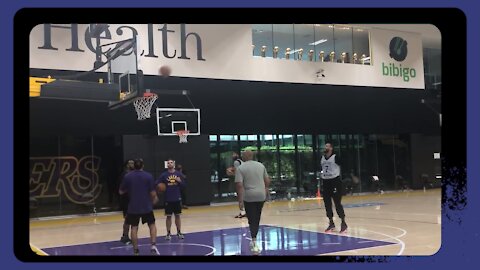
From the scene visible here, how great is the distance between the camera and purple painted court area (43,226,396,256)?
7.70 meters

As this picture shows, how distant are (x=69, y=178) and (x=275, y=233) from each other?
801 cm

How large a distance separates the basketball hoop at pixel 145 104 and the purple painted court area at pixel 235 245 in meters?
5.35

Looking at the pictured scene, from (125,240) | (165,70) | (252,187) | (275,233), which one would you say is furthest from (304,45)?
(252,187)

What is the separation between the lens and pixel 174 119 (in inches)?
627

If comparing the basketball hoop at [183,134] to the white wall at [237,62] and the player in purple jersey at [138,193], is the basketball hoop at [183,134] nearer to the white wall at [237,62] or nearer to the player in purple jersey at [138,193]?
the white wall at [237,62]

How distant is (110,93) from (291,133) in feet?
25.6

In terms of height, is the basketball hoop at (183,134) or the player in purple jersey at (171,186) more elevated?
the basketball hoop at (183,134)

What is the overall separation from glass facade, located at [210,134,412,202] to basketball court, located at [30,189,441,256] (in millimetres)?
3372

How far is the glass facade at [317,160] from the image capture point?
60.2ft

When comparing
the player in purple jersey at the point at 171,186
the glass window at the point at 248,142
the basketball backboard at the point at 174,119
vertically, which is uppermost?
the basketball backboard at the point at 174,119

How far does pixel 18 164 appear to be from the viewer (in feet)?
14.3

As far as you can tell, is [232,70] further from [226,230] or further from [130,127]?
[226,230]

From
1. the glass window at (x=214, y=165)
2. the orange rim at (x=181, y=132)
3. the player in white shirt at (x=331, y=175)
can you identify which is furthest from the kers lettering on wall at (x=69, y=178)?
the player in white shirt at (x=331, y=175)

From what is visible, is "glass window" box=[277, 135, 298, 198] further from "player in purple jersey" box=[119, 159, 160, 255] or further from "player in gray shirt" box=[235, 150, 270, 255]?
"player in purple jersey" box=[119, 159, 160, 255]
